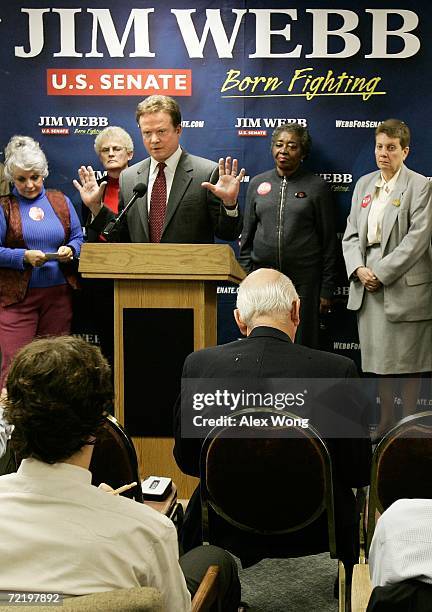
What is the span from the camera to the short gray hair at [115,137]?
4.87 meters

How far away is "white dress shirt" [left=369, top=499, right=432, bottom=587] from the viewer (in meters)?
1.07

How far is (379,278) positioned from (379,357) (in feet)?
1.53

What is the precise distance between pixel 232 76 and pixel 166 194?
73.6 inches

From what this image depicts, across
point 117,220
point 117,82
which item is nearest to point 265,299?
point 117,220

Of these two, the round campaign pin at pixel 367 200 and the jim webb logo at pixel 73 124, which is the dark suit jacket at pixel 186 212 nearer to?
the round campaign pin at pixel 367 200

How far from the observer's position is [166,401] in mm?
2936

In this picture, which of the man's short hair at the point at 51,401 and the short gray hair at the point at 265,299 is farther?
the short gray hair at the point at 265,299

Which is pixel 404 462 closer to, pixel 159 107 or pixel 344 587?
pixel 344 587

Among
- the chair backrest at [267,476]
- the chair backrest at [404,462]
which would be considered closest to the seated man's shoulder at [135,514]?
the chair backrest at [267,476]

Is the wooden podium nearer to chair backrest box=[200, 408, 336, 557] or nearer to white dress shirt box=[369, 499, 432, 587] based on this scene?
chair backrest box=[200, 408, 336, 557]

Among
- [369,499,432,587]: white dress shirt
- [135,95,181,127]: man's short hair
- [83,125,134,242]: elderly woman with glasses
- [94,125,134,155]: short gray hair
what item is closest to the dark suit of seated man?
[369,499,432,587]: white dress shirt

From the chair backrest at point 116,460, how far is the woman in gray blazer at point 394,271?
284 cm

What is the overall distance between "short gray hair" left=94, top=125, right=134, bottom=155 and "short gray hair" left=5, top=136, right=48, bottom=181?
A: 537 mm

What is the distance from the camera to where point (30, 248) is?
174 inches
